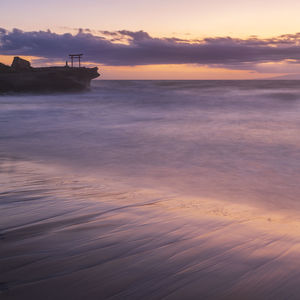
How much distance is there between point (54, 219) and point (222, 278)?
5.79 feet

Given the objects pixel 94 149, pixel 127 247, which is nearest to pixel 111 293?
pixel 127 247

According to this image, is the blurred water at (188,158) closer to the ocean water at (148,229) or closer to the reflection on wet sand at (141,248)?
the ocean water at (148,229)

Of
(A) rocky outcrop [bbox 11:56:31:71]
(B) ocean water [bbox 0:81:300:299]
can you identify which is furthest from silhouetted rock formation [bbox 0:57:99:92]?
(B) ocean water [bbox 0:81:300:299]

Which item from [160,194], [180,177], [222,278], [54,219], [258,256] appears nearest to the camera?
[222,278]

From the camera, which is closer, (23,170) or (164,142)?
(23,170)

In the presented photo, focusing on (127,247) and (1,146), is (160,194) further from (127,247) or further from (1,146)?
(1,146)

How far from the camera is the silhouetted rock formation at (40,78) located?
147ft

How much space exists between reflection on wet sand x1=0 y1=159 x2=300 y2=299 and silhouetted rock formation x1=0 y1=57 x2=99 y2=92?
44839 mm

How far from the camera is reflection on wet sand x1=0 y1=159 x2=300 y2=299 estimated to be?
2.01m

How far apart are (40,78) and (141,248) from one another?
48.2 meters

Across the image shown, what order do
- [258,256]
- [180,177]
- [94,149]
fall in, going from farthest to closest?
[94,149]
[180,177]
[258,256]

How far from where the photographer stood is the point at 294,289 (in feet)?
6.76

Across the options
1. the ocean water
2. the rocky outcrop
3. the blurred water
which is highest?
the rocky outcrop

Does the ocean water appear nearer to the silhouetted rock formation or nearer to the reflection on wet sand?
the reflection on wet sand
